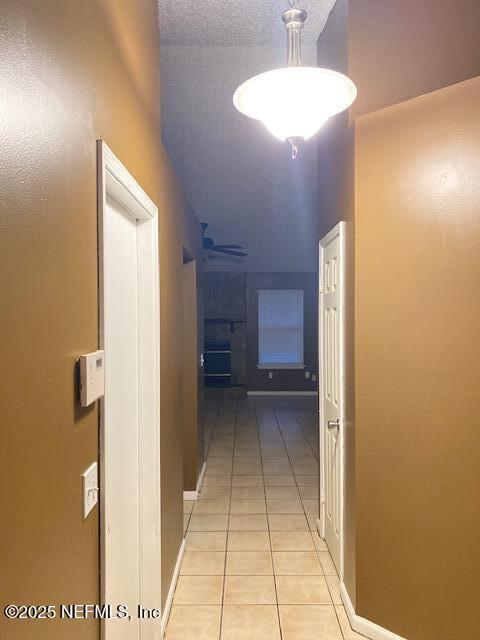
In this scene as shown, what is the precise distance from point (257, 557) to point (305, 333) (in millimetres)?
6511

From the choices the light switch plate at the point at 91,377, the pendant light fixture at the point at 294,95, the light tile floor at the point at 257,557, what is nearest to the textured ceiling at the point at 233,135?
the pendant light fixture at the point at 294,95

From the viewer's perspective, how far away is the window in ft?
30.9

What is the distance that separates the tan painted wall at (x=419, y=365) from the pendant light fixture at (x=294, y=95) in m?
0.69

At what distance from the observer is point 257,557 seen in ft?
10.2

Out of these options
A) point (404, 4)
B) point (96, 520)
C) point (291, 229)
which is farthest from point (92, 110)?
point (291, 229)

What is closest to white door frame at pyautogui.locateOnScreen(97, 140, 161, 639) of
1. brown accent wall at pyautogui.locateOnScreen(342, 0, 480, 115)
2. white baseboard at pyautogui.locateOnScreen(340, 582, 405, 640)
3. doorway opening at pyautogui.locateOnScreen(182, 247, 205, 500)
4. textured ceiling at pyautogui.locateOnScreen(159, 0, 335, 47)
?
white baseboard at pyautogui.locateOnScreen(340, 582, 405, 640)

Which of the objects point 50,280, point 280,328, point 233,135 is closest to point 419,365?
point 50,280

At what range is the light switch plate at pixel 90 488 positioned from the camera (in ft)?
3.88

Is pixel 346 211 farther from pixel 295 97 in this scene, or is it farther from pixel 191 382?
pixel 191 382

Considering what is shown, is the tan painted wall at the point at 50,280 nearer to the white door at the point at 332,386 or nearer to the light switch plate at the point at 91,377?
the light switch plate at the point at 91,377

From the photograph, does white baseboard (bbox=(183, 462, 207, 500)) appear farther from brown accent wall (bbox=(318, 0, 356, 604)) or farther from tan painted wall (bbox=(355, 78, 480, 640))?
tan painted wall (bbox=(355, 78, 480, 640))

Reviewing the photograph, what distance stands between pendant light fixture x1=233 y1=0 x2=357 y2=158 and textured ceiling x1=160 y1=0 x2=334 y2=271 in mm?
1454

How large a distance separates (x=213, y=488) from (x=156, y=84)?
11.2ft

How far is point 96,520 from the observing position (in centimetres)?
129
